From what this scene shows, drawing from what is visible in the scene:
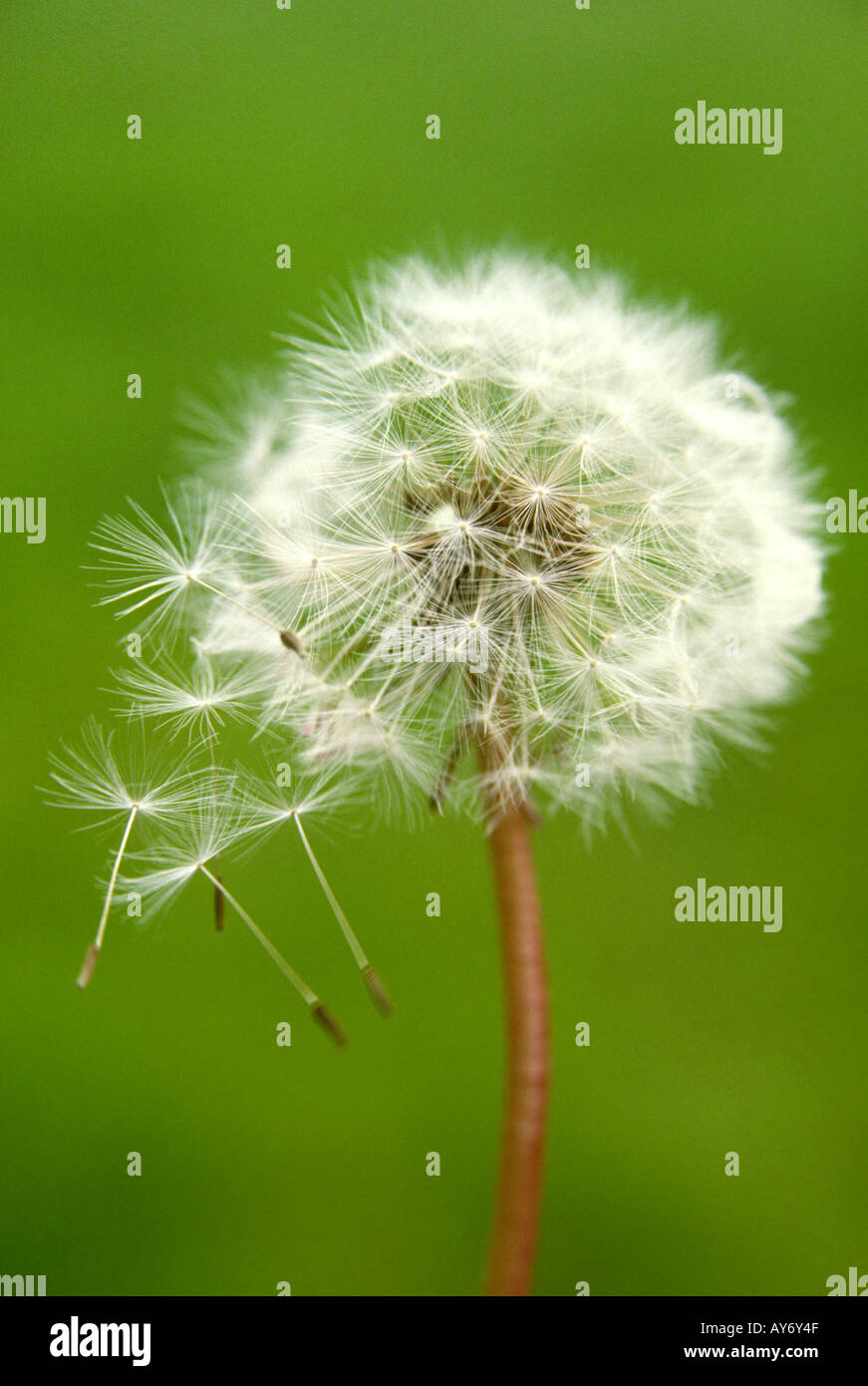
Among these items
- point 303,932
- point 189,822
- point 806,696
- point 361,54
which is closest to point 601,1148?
point 303,932

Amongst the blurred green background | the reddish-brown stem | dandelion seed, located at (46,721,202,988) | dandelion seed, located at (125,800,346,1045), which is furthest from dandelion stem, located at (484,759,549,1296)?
the blurred green background

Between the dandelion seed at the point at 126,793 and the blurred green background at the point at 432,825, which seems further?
the blurred green background at the point at 432,825

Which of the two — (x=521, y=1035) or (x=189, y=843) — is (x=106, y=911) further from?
(x=521, y=1035)

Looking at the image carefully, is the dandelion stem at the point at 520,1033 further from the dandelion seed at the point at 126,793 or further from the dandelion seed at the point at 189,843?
the dandelion seed at the point at 126,793

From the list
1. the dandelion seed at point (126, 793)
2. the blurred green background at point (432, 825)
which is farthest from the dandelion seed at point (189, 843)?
the blurred green background at point (432, 825)

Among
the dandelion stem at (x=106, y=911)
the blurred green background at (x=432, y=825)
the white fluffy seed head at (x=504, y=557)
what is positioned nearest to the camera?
the dandelion stem at (x=106, y=911)
